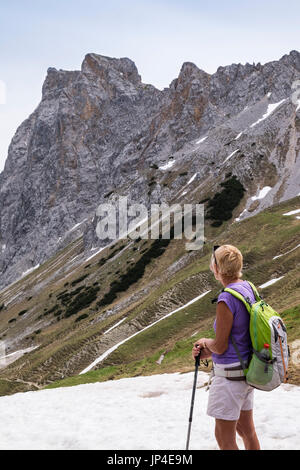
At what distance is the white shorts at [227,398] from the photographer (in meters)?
5.48

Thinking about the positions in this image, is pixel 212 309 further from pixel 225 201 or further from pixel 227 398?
pixel 225 201

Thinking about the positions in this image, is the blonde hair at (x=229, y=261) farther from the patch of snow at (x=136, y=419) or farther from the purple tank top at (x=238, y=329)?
the patch of snow at (x=136, y=419)

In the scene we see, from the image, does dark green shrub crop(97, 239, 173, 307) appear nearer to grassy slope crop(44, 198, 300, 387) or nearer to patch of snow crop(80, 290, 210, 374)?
grassy slope crop(44, 198, 300, 387)

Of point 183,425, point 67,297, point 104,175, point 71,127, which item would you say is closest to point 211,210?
point 67,297

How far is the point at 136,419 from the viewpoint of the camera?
10.8 meters

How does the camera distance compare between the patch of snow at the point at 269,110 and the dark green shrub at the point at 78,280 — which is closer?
the dark green shrub at the point at 78,280

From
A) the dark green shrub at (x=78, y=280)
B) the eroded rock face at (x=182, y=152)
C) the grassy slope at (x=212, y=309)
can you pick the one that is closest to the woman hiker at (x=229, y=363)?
the grassy slope at (x=212, y=309)

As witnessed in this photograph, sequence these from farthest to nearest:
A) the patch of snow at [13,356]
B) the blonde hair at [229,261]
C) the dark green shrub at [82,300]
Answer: the dark green shrub at [82,300] → the patch of snow at [13,356] → the blonde hair at [229,261]

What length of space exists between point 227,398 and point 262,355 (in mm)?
822

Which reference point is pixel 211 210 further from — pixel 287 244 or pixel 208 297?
pixel 208 297

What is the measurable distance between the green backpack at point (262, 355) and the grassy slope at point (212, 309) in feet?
22.4

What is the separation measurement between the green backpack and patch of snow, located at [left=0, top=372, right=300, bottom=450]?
301 centimetres

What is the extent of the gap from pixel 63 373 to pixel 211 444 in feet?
97.0

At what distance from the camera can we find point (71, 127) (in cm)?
19988
